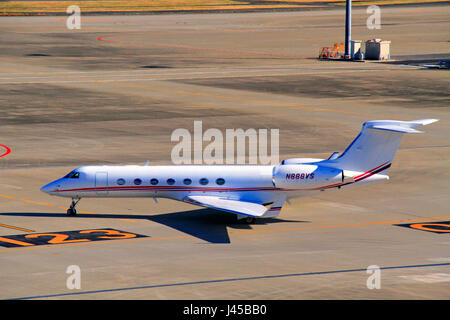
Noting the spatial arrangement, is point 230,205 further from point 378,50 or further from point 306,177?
point 378,50

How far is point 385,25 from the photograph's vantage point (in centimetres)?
16575

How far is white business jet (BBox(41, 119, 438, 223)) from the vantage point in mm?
38969

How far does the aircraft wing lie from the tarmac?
1.02m

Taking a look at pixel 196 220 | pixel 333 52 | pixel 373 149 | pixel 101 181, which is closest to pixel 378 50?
pixel 333 52

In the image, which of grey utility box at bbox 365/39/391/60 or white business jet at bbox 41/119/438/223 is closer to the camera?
white business jet at bbox 41/119/438/223

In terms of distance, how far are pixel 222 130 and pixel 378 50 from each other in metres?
53.8

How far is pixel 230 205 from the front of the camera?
38.5 metres

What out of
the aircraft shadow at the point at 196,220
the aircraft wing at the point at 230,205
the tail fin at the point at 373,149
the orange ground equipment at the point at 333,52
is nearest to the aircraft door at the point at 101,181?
the aircraft shadow at the point at 196,220

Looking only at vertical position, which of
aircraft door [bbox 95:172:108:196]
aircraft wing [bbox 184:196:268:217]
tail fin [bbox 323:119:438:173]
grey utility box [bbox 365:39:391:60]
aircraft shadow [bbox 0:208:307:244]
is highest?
grey utility box [bbox 365:39:391:60]

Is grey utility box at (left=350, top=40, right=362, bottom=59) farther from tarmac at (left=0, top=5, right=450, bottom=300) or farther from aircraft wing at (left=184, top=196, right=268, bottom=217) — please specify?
aircraft wing at (left=184, top=196, right=268, bottom=217)

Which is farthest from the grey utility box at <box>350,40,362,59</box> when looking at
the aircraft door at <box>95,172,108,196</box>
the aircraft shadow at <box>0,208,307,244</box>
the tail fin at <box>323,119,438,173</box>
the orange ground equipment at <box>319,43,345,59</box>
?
the aircraft door at <box>95,172,108,196</box>

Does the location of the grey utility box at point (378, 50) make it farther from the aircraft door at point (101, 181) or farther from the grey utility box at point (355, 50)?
the aircraft door at point (101, 181)

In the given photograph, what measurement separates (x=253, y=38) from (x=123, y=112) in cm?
7369
